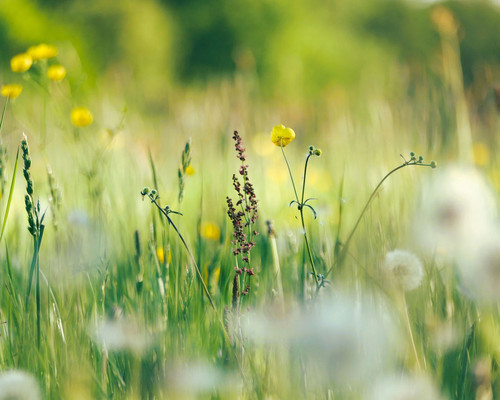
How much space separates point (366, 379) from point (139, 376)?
286mm

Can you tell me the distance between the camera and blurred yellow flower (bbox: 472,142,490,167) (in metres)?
2.43

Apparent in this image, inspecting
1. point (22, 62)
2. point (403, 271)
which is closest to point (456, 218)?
point (403, 271)

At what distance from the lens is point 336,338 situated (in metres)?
0.62

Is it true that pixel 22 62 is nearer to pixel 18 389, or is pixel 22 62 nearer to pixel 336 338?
pixel 18 389

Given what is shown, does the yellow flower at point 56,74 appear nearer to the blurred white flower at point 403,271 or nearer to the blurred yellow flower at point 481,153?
the blurred white flower at point 403,271

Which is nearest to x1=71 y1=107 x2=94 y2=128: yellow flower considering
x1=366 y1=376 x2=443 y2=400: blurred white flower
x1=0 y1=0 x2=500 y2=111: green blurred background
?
x1=366 y1=376 x2=443 y2=400: blurred white flower

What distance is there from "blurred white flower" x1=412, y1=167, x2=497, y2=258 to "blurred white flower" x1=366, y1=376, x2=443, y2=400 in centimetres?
26

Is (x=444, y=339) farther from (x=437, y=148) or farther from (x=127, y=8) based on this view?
(x=127, y=8)

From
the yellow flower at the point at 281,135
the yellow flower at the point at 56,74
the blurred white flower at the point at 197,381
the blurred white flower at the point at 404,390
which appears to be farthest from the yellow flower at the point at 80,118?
the blurred white flower at the point at 404,390

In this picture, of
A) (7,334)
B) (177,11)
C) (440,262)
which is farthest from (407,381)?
(177,11)

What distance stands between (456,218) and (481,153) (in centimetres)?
213

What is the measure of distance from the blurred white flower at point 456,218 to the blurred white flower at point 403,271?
84 millimetres

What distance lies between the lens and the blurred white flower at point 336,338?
2.04 ft

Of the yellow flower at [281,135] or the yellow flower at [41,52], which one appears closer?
the yellow flower at [281,135]
